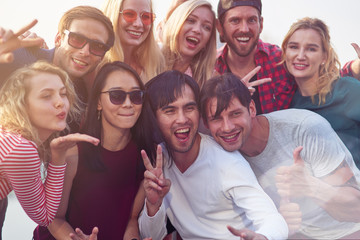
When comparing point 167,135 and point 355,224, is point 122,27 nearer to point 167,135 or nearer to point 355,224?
point 167,135

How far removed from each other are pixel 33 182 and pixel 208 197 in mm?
667

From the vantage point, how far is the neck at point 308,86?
1746mm

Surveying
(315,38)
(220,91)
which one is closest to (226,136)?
(220,91)

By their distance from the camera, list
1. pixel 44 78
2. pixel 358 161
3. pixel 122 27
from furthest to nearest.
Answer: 1. pixel 358 161
2. pixel 122 27
3. pixel 44 78

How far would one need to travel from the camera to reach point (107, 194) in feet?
5.08

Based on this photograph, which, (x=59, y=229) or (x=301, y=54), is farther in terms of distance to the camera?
(x=301, y=54)

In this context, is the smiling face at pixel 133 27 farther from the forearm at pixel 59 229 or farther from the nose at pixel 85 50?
the forearm at pixel 59 229

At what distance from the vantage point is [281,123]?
65.5 inches

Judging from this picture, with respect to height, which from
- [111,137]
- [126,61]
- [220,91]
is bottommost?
[111,137]

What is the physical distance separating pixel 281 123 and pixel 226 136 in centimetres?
28

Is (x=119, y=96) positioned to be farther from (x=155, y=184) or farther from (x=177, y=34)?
(x=177, y=34)

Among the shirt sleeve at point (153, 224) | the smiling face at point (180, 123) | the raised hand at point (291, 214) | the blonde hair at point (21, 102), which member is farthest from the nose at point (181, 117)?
the raised hand at point (291, 214)

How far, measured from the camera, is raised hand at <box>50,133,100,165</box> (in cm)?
127

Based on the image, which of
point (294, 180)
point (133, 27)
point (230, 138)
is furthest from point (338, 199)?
point (133, 27)
